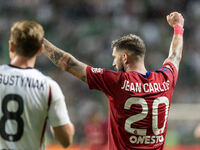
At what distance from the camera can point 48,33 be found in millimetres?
13812

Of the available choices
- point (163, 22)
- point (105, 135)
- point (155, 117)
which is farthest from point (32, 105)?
point (163, 22)

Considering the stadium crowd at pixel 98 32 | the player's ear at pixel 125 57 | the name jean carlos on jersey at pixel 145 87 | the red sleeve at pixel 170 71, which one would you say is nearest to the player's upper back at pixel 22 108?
the name jean carlos on jersey at pixel 145 87

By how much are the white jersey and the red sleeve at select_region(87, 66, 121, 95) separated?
0.72m

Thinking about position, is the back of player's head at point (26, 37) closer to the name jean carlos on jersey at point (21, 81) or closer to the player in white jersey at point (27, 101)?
the player in white jersey at point (27, 101)

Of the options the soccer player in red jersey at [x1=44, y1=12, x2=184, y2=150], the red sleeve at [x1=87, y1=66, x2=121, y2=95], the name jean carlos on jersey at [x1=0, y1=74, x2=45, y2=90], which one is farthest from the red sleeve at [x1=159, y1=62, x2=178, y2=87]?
the name jean carlos on jersey at [x1=0, y1=74, x2=45, y2=90]

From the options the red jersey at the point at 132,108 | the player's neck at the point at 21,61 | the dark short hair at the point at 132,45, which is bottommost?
the red jersey at the point at 132,108

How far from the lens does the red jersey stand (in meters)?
3.92

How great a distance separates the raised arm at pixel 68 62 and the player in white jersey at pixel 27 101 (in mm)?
706

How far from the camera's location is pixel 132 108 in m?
3.93

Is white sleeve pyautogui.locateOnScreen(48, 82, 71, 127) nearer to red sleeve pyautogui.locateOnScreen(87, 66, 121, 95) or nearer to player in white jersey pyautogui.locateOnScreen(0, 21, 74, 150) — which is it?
player in white jersey pyautogui.locateOnScreen(0, 21, 74, 150)

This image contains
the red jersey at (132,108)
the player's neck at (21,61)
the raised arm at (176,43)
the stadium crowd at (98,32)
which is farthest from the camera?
the stadium crowd at (98,32)

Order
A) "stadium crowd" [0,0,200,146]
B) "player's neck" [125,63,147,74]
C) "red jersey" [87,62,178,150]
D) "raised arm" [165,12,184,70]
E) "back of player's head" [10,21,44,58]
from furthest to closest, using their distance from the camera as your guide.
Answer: "stadium crowd" [0,0,200,146]
"raised arm" [165,12,184,70]
"player's neck" [125,63,147,74]
"red jersey" [87,62,178,150]
"back of player's head" [10,21,44,58]

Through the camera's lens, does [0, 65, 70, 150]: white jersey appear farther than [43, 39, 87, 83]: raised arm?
No

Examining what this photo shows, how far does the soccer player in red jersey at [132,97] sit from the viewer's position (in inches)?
154
